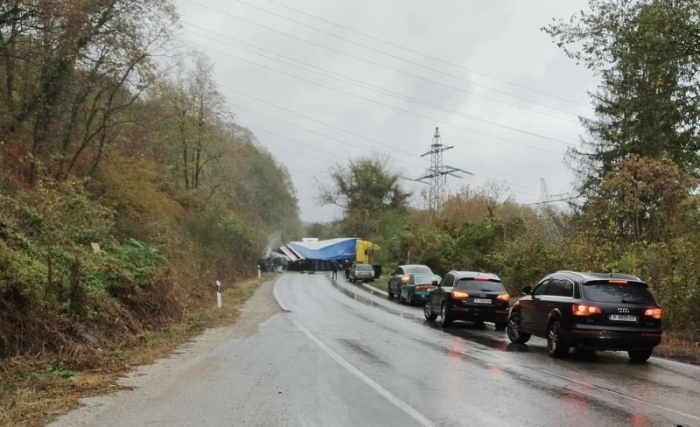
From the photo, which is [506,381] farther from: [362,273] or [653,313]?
[362,273]

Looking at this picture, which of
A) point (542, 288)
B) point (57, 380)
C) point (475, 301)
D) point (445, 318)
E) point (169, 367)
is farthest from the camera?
point (445, 318)

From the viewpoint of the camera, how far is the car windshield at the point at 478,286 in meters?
20.0

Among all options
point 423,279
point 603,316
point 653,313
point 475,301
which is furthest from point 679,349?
point 423,279

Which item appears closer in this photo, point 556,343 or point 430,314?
point 556,343

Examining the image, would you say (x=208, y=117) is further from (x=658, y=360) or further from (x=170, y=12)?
(x=658, y=360)

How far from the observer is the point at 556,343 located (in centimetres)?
1340

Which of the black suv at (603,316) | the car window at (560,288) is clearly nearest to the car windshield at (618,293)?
the black suv at (603,316)

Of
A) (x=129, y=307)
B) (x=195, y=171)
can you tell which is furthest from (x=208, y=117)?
(x=129, y=307)

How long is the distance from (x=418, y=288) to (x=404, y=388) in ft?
68.5

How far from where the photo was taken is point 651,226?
2405cm

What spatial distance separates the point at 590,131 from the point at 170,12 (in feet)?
95.7

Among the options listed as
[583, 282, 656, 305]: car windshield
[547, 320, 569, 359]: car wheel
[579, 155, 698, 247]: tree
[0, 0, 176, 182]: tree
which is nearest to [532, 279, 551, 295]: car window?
[547, 320, 569, 359]: car wheel

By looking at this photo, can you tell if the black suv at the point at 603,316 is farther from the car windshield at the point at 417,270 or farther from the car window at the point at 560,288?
the car windshield at the point at 417,270

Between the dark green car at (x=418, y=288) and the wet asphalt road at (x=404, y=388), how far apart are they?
1401 centimetres
